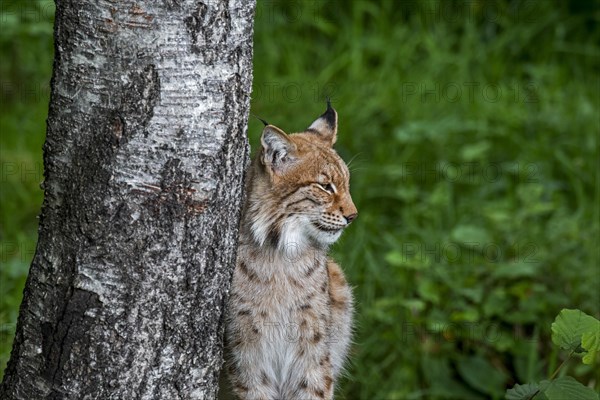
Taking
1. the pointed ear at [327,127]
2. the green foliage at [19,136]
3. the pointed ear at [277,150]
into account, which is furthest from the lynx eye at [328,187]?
the green foliage at [19,136]

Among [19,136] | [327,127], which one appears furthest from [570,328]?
[19,136]

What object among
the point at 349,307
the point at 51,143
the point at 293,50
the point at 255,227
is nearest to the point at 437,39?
the point at 293,50

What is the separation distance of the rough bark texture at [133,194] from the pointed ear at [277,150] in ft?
1.84

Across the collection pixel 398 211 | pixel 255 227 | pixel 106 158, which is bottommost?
pixel 398 211

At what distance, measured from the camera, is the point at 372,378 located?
5035 millimetres

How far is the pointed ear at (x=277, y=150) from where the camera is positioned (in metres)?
3.67

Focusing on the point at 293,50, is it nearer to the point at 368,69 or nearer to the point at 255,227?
the point at 368,69

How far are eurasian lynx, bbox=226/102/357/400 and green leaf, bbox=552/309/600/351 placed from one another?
3.12ft

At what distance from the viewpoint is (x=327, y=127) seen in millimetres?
4148

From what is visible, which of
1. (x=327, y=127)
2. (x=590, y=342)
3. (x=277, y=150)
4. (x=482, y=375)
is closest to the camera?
(x=590, y=342)

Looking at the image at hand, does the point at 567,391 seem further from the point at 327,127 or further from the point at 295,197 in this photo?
the point at 327,127

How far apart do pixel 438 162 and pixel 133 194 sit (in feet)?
12.6

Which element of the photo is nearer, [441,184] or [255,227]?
[255,227]

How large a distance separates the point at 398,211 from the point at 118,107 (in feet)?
11.7
